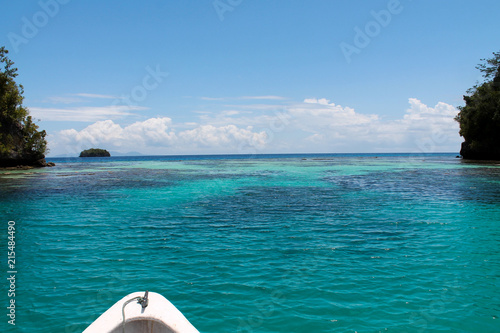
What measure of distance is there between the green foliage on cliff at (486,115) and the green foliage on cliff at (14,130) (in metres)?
97.2

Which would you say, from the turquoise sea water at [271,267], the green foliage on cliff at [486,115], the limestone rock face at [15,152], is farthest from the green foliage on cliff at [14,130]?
the green foliage on cliff at [486,115]

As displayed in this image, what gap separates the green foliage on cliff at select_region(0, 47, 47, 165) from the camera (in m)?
66.4

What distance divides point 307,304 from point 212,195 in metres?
20.6

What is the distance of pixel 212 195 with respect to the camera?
28125 mm

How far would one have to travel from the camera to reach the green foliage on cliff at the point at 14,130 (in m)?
66.4

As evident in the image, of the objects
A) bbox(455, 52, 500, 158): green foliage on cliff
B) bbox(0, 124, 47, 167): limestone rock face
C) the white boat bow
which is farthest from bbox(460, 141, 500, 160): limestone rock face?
bbox(0, 124, 47, 167): limestone rock face

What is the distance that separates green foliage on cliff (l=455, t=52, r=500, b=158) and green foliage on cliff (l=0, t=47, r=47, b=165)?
9716 cm

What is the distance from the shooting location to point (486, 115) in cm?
7662


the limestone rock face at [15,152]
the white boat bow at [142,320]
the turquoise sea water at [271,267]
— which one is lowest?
A: the turquoise sea water at [271,267]

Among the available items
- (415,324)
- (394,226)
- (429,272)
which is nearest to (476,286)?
(429,272)

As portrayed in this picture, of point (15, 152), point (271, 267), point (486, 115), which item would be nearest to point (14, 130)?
point (15, 152)

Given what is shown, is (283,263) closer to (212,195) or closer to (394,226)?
(394,226)

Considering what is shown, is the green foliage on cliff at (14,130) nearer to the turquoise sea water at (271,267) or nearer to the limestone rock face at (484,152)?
the turquoise sea water at (271,267)

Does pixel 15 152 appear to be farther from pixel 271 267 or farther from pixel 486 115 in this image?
pixel 486 115
